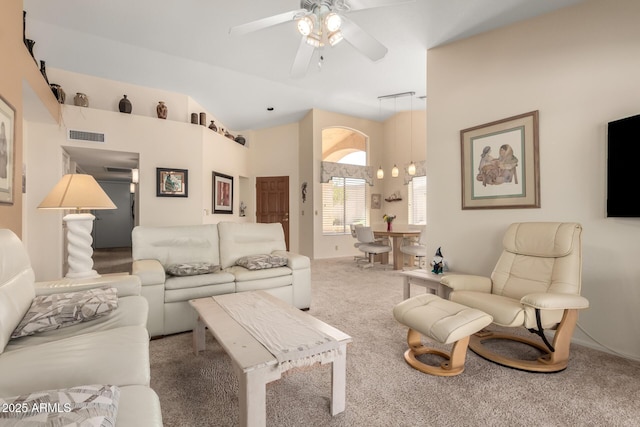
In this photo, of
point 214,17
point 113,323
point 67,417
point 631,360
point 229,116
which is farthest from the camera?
point 229,116

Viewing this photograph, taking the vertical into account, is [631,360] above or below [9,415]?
below

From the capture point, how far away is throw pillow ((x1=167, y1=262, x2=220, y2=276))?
264 centimetres

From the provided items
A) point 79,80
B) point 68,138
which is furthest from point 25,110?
point 79,80

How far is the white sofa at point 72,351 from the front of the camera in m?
0.99

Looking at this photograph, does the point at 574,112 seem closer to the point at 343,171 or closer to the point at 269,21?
the point at 269,21

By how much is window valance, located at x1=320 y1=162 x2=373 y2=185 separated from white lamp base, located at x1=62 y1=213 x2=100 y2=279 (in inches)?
189

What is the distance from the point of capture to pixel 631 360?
2.13 meters

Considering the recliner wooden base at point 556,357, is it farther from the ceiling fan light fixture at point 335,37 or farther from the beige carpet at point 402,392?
the ceiling fan light fixture at point 335,37

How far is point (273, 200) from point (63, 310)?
5.95 meters

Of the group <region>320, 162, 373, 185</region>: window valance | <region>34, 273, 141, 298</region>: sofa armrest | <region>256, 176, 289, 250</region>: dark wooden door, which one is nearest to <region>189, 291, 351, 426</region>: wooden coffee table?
<region>34, 273, 141, 298</region>: sofa armrest

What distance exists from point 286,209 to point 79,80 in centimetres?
449

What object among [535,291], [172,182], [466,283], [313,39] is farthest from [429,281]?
[172,182]

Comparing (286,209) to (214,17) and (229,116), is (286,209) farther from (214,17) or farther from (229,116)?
(214,17)

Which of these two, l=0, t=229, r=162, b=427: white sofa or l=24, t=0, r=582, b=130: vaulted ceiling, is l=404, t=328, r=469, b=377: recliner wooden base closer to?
l=0, t=229, r=162, b=427: white sofa
